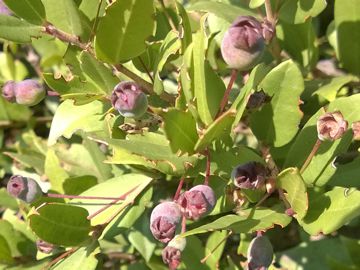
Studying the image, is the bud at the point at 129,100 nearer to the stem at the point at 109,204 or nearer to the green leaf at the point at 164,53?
the green leaf at the point at 164,53

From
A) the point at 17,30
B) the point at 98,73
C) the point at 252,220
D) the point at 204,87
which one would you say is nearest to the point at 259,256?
the point at 252,220

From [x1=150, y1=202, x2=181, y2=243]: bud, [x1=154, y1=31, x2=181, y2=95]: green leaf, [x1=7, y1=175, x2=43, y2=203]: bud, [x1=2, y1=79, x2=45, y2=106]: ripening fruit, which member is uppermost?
[x1=154, y1=31, x2=181, y2=95]: green leaf

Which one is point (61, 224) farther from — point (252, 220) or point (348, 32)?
point (348, 32)

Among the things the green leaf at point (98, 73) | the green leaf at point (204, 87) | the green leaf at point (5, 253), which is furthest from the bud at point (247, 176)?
the green leaf at point (5, 253)

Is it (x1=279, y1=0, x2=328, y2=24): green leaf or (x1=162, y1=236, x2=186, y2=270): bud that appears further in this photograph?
(x1=279, y1=0, x2=328, y2=24): green leaf

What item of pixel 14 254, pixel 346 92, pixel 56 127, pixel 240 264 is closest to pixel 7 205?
pixel 14 254

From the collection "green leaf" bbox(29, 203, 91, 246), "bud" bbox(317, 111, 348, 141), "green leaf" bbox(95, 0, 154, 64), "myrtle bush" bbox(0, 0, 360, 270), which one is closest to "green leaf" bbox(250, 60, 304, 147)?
"myrtle bush" bbox(0, 0, 360, 270)

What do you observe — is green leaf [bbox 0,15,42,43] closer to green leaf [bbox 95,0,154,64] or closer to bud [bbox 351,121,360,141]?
green leaf [bbox 95,0,154,64]

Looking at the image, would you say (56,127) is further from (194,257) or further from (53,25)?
(194,257)
